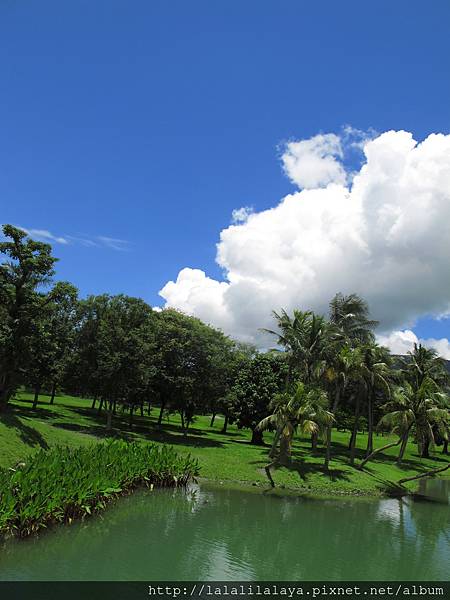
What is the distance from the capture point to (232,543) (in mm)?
19266

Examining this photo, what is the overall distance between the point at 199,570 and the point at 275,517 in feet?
33.5

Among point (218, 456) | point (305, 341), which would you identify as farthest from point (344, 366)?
point (218, 456)

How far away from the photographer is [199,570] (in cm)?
1552

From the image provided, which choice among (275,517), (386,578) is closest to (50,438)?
(275,517)

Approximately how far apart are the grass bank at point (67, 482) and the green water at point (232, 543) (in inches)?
25.0

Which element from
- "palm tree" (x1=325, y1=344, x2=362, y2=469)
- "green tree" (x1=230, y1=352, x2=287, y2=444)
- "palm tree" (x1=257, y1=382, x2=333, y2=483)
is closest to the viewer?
"palm tree" (x1=257, y1=382, x2=333, y2=483)

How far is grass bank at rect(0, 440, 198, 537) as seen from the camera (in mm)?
15617

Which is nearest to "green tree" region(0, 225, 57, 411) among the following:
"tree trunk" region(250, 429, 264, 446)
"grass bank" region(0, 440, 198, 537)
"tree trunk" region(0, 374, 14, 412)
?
"tree trunk" region(0, 374, 14, 412)

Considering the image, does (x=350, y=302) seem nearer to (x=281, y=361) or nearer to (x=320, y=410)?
(x=281, y=361)

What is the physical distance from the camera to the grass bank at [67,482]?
615 inches

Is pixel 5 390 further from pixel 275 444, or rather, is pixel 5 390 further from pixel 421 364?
pixel 421 364

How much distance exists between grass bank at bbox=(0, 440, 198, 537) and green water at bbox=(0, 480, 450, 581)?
0.63 metres

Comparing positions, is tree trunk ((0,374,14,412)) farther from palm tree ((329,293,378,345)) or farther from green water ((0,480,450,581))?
palm tree ((329,293,378,345))

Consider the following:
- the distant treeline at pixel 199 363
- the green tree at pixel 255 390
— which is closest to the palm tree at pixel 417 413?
the distant treeline at pixel 199 363
